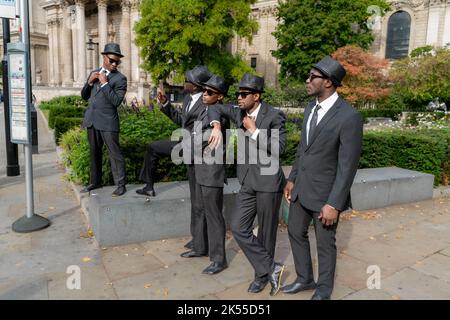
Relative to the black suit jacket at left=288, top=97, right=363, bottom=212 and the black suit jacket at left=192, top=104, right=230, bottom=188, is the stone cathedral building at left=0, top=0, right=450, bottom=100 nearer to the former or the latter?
the black suit jacket at left=192, top=104, right=230, bottom=188

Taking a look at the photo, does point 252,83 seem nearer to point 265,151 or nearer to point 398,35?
point 265,151

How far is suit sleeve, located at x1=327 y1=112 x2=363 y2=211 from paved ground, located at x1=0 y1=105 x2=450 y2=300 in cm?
123

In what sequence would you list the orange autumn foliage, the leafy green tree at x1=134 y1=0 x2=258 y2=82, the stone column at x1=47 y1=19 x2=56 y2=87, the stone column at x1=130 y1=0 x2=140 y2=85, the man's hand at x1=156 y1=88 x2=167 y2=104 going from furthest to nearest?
the stone column at x1=47 y1=19 x2=56 y2=87 < the stone column at x1=130 y1=0 x2=140 y2=85 < the orange autumn foliage < the leafy green tree at x1=134 y1=0 x2=258 y2=82 < the man's hand at x1=156 y1=88 x2=167 y2=104

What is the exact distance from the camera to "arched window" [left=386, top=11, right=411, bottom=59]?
43.4 metres

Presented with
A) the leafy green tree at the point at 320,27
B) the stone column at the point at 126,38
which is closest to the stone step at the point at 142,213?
the leafy green tree at the point at 320,27

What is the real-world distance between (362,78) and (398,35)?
59.9ft

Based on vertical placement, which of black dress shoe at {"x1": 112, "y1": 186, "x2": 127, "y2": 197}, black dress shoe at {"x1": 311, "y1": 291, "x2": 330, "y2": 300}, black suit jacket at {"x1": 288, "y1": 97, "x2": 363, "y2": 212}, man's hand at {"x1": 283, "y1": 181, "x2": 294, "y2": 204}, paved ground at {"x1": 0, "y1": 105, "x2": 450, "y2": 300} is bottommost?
paved ground at {"x1": 0, "y1": 105, "x2": 450, "y2": 300}

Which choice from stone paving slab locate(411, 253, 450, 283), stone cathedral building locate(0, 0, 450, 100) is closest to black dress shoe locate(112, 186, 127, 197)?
stone paving slab locate(411, 253, 450, 283)

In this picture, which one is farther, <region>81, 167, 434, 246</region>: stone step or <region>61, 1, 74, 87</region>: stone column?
<region>61, 1, 74, 87</region>: stone column

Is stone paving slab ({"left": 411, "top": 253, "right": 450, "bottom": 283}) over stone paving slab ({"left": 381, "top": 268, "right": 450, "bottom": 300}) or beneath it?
beneath

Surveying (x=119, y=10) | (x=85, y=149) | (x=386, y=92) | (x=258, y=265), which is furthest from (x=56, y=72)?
(x=258, y=265)

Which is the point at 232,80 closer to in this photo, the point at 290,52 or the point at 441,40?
the point at 290,52

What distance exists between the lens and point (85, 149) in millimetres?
7137

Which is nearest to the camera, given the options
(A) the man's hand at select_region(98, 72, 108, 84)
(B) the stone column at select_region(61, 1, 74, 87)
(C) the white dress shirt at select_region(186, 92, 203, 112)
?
(C) the white dress shirt at select_region(186, 92, 203, 112)
